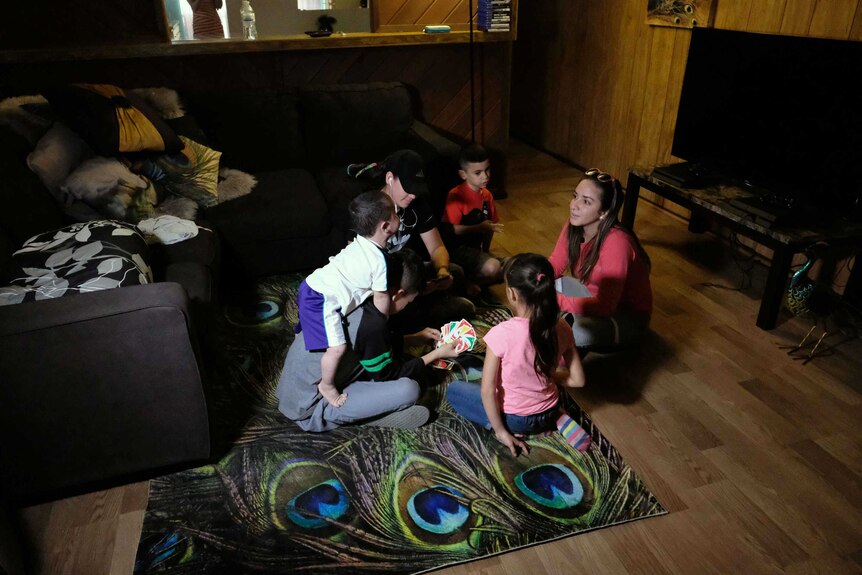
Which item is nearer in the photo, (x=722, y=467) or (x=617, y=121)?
(x=722, y=467)

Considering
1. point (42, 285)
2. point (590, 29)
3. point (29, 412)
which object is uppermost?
point (590, 29)

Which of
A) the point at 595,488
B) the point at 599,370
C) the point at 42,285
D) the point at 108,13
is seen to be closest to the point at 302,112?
the point at 108,13

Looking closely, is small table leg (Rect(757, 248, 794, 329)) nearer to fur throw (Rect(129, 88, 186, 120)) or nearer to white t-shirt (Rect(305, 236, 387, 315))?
white t-shirt (Rect(305, 236, 387, 315))

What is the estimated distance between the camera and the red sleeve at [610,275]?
7.63 feet

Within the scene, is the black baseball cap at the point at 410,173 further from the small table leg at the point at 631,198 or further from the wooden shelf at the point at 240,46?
the wooden shelf at the point at 240,46

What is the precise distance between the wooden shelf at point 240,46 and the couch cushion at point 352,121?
26 cm

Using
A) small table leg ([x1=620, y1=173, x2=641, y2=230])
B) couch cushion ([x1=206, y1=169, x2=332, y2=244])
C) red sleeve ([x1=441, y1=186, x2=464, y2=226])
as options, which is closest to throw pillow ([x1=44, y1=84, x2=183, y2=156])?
couch cushion ([x1=206, y1=169, x2=332, y2=244])

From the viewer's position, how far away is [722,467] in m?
2.01

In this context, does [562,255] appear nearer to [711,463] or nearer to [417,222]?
[417,222]

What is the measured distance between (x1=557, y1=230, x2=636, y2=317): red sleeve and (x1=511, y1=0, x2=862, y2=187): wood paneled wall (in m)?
1.53

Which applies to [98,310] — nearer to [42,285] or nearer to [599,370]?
[42,285]

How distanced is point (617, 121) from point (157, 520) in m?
3.91

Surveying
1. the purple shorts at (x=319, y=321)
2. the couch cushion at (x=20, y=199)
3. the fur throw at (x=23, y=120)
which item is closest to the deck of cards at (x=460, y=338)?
the purple shorts at (x=319, y=321)

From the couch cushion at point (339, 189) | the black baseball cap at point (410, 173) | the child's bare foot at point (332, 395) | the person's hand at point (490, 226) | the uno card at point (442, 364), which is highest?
the black baseball cap at point (410, 173)
